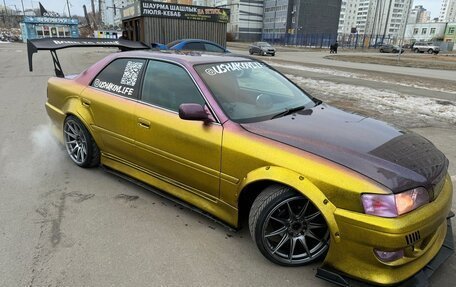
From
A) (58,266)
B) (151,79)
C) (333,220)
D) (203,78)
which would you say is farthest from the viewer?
(151,79)

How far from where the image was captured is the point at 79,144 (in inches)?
171

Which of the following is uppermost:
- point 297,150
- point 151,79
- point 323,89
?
point 151,79

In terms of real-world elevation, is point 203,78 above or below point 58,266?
above

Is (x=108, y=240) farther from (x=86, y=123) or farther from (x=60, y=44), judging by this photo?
(x=60, y=44)

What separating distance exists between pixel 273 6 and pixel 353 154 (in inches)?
4341

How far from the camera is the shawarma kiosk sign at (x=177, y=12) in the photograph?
20.5 m

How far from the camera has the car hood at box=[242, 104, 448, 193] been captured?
2270 mm

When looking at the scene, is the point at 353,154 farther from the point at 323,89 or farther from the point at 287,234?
the point at 323,89

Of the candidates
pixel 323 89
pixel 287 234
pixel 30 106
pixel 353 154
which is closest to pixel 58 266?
pixel 287 234

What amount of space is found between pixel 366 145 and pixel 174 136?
1.57 m

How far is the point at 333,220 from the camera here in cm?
225

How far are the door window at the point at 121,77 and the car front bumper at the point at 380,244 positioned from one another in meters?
2.42

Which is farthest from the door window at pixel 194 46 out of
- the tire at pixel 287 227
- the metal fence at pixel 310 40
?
the metal fence at pixel 310 40

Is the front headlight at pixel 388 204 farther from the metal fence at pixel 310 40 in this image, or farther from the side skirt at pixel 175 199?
the metal fence at pixel 310 40
